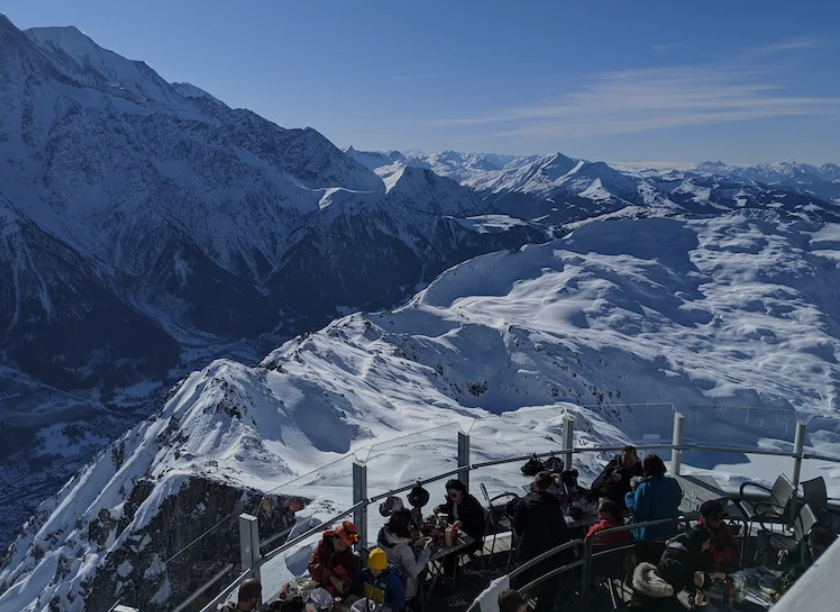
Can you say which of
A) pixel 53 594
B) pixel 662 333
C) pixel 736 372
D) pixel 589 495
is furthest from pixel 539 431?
pixel 662 333

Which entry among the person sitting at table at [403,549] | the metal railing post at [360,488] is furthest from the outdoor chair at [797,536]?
the metal railing post at [360,488]

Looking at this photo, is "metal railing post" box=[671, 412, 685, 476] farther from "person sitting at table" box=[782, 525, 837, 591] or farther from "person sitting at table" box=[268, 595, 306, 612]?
"person sitting at table" box=[268, 595, 306, 612]

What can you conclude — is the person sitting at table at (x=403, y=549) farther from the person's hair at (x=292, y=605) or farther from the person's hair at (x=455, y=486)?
the person's hair at (x=292, y=605)

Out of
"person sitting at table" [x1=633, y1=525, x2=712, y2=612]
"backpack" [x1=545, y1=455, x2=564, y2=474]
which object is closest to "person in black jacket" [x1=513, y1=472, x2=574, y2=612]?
"person sitting at table" [x1=633, y1=525, x2=712, y2=612]

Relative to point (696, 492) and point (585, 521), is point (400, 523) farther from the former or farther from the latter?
point (696, 492)

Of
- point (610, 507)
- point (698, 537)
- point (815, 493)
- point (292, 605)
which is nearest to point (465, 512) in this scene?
point (610, 507)

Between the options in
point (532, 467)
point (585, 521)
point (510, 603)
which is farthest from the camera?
point (532, 467)
